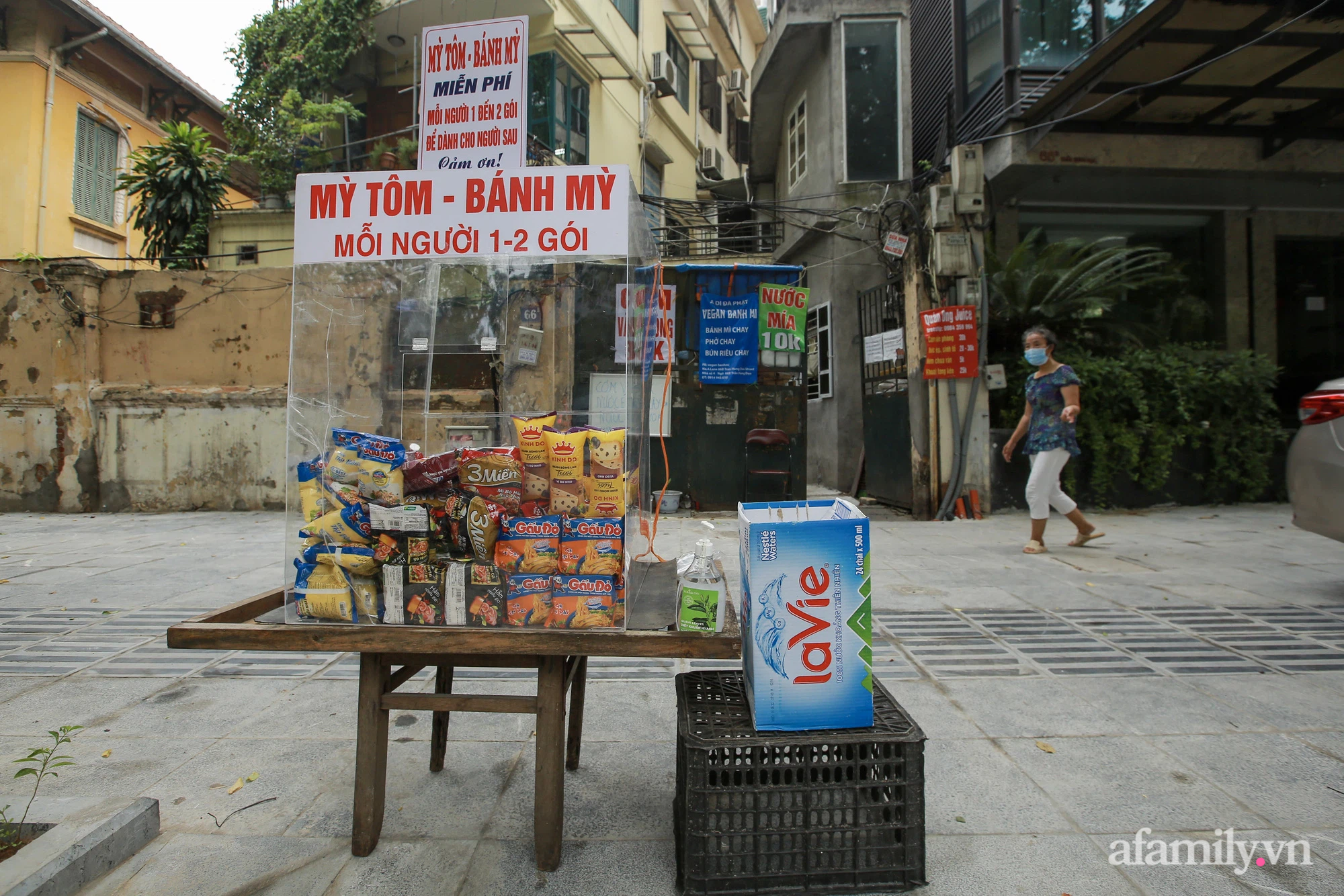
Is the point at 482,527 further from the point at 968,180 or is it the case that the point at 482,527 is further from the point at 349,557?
the point at 968,180

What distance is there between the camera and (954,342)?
27.0 ft

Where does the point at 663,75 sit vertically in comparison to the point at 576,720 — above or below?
above

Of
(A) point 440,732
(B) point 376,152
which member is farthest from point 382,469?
(B) point 376,152

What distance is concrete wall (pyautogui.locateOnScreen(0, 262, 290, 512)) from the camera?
371 inches

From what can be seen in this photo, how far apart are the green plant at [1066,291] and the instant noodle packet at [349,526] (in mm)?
8515

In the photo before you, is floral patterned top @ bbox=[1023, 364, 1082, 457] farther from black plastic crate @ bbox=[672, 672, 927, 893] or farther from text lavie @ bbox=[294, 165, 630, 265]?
text lavie @ bbox=[294, 165, 630, 265]

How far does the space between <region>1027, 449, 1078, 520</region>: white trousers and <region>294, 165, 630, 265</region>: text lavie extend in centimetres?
520

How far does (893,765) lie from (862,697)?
187 millimetres

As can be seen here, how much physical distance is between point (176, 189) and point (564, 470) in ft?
45.0

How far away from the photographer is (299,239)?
2.25 m

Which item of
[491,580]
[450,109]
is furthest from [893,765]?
[450,109]

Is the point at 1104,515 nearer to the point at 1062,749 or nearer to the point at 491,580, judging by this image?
the point at 1062,749

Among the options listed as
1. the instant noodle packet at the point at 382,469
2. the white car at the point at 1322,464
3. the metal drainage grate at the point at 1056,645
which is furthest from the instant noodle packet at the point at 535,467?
the white car at the point at 1322,464

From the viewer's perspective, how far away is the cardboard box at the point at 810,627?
77.2 inches
